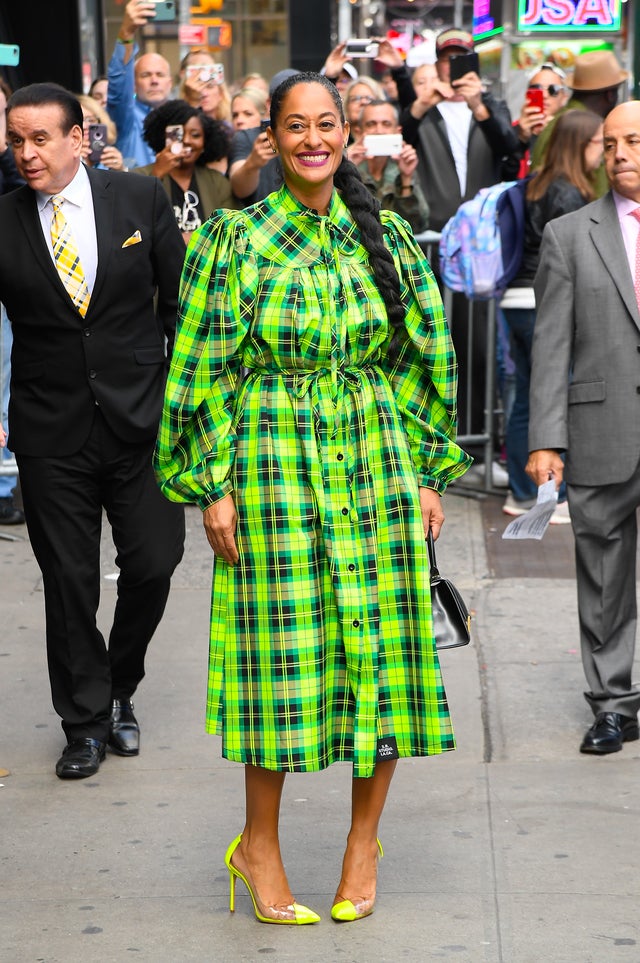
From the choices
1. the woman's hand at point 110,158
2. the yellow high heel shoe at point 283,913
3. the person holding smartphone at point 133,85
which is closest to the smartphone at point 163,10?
the person holding smartphone at point 133,85

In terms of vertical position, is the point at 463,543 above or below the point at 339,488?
below

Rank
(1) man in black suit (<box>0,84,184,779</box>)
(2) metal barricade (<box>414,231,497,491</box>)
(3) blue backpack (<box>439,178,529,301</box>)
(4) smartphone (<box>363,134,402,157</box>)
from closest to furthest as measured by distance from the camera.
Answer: (1) man in black suit (<box>0,84,184,779</box>) → (3) blue backpack (<box>439,178,529,301</box>) → (4) smartphone (<box>363,134,402,157</box>) → (2) metal barricade (<box>414,231,497,491</box>)

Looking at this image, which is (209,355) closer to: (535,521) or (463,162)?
(535,521)

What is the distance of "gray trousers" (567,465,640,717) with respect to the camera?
16.6 feet

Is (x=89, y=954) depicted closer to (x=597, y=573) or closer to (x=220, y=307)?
A: (x=220, y=307)

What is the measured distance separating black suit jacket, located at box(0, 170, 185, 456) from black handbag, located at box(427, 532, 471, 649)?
1.43m

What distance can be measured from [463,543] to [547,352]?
2909 mm

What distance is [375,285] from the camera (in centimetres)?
373

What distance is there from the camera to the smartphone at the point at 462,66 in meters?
8.85

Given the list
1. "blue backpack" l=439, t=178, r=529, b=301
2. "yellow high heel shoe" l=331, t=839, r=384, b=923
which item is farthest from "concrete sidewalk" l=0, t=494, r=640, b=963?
"blue backpack" l=439, t=178, r=529, b=301

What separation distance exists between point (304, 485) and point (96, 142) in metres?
4.58

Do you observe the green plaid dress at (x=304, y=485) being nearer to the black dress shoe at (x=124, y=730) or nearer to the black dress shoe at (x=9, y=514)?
the black dress shoe at (x=124, y=730)

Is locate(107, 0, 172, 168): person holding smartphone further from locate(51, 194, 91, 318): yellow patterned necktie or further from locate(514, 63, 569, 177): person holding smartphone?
locate(51, 194, 91, 318): yellow patterned necktie

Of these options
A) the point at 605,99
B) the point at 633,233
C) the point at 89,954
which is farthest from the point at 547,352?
the point at 605,99
